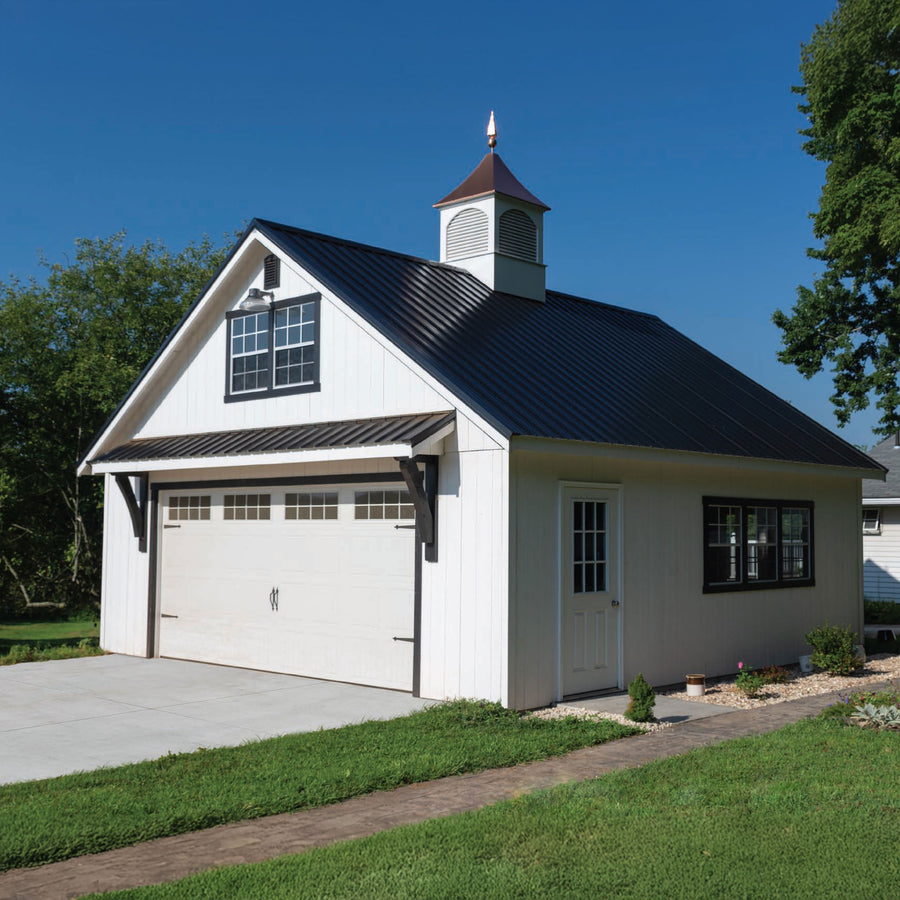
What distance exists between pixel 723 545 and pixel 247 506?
6186mm

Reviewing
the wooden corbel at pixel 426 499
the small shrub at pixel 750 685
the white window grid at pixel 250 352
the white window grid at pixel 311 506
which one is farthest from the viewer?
the white window grid at pixel 250 352

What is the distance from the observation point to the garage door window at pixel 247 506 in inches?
535

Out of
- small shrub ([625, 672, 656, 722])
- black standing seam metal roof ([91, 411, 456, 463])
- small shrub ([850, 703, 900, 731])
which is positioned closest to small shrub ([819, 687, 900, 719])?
small shrub ([850, 703, 900, 731])

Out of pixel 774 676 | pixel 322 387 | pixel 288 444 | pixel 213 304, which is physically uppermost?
pixel 213 304

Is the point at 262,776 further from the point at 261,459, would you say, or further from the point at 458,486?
the point at 261,459

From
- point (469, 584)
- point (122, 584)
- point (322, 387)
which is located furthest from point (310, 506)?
point (122, 584)

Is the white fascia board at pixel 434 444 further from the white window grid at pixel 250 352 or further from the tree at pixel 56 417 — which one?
the tree at pixel 56 417

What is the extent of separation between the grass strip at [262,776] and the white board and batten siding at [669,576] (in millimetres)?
1122

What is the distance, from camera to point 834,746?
28.0ft

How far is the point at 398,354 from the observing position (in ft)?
37.7

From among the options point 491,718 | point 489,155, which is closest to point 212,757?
point 491,718

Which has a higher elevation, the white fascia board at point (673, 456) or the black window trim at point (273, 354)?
the black window trim at point (273, 354)

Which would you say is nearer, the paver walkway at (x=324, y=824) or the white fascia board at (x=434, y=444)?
the paver walkway at (x=324, y=824)

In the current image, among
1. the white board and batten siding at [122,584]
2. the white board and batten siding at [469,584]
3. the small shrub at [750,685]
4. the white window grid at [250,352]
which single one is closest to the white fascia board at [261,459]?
the white board and batten siding at [469,584]
